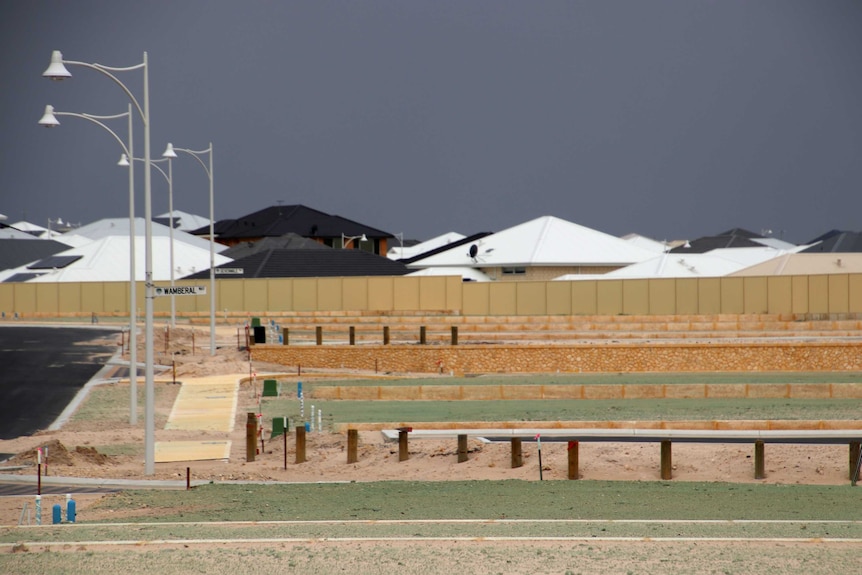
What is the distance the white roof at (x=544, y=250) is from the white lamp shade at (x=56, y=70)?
64.9m

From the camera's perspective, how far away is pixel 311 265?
74.9 meters

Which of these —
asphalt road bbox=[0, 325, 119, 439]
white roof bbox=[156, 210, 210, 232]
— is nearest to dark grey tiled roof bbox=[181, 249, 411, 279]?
asphalt road bbox=[0, 325, 119, 439]

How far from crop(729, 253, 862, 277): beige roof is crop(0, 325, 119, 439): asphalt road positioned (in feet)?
125

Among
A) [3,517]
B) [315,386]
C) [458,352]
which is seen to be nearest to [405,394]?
[315,386]

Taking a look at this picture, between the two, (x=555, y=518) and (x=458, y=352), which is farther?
(x=458, y=352)

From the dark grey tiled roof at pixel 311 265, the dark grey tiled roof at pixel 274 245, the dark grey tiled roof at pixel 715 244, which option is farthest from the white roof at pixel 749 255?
the dark grey tiled roof at pixel 274 245

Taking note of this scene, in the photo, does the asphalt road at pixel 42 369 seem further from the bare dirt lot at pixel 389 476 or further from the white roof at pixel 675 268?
the white roof at pixel 675 268

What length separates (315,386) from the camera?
132 feet

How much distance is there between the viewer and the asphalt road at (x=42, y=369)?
31.4 m

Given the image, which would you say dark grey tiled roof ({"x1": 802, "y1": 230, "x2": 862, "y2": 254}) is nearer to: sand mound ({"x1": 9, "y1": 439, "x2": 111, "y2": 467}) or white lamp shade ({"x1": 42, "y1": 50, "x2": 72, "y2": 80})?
sand mound ({"x1": 9, "y1": 439, "x2": 111, "y2": 467})

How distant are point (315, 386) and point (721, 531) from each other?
26522 mm

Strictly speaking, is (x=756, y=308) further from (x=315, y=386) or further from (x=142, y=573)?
(x=142, y=573)

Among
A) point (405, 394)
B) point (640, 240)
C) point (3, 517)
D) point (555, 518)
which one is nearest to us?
point (555, 518)

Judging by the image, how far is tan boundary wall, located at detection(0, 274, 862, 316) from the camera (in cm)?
5875
